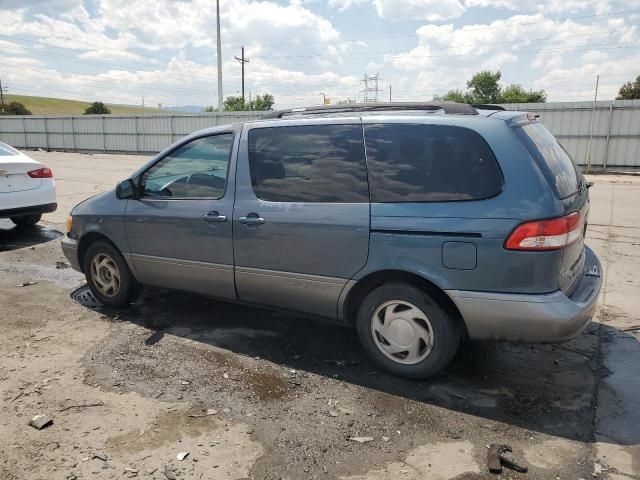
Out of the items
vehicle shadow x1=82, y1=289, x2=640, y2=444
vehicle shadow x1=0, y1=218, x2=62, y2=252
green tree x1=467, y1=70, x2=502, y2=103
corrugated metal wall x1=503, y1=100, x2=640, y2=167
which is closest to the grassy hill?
green tree x1=467, y1=70, x2=502, y2=103

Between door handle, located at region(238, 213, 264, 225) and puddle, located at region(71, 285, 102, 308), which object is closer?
door handle, located at region(238, 213, 264, 225)

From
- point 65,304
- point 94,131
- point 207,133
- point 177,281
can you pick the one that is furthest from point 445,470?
point 94,131

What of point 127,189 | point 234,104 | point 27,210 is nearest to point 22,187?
point 27,210

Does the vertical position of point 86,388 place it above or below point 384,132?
below

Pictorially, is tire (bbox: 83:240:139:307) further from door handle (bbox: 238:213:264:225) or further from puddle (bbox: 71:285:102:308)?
door handle (bbox: 238:213:264:225)

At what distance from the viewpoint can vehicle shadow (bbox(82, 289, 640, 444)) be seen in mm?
3215

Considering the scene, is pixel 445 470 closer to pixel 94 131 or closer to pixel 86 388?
pixel 86 388

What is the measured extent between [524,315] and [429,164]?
1097mm

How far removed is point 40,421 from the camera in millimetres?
3094

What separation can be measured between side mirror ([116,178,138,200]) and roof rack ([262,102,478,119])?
4.58ft

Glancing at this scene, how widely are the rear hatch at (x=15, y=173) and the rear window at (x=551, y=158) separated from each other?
7.41 m

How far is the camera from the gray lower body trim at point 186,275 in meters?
4.21

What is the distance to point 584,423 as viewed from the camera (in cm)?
306

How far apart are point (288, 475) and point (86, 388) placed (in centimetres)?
168
